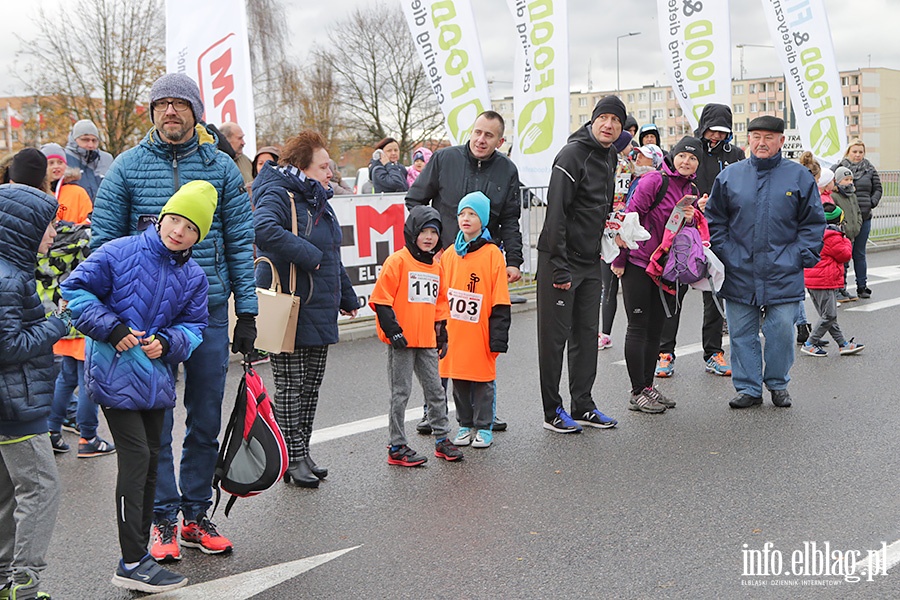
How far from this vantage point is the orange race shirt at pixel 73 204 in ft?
24.6

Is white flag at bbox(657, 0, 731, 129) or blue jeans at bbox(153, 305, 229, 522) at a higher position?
white flag at bbox(657, 0, 731, 129)

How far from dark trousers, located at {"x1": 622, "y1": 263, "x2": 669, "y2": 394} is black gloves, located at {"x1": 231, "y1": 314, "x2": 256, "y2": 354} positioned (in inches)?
138

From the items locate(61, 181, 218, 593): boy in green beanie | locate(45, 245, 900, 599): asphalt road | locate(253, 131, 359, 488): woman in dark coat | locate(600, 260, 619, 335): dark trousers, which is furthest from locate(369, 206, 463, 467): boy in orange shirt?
locate(600, 260, 619, 335): dark trousers

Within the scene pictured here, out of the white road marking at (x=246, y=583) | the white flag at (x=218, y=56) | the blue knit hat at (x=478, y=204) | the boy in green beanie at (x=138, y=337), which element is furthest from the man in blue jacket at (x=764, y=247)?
the white flag at (x=218, y=56)

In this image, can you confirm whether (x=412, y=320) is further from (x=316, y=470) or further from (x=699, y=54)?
(x=699, y=54)

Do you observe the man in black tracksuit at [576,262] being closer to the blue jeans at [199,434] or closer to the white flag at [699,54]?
the blue jeans at [199,434]

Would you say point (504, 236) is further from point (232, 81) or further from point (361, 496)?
point (232, 81)

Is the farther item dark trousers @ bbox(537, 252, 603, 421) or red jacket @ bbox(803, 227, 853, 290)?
red jacket @ bbox(803, 227, 853, 290)

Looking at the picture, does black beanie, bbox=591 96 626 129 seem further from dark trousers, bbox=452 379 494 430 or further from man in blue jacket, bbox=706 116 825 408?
dark trousers, bbox=452 379 494 430

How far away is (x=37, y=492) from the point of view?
13.1 feet

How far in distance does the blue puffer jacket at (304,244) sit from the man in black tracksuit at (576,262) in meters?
1.66

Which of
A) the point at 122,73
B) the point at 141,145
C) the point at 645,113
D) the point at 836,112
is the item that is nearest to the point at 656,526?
the point at 141,145

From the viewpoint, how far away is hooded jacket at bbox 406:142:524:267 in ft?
22.2

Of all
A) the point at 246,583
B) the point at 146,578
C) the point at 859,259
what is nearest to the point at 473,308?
the point at 246,583
